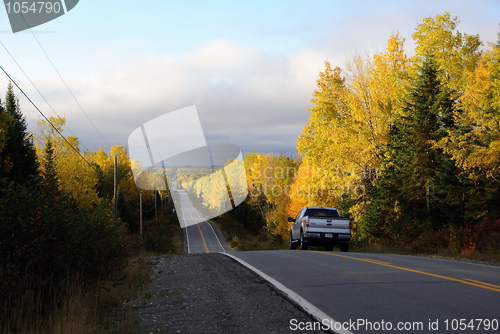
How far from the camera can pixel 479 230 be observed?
20125mm

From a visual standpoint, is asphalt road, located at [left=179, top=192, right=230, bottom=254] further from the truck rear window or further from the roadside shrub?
the roadside shrub

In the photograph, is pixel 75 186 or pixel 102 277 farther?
pixel 75 186

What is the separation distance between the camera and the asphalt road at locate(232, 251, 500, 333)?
16.7 feet

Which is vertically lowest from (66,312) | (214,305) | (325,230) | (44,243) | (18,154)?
(66,312)

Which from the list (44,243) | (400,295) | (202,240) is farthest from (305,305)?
(202,240)

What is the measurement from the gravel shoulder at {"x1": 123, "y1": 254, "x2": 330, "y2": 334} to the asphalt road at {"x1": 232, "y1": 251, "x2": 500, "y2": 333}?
0.59 meters

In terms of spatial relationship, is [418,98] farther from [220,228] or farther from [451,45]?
[220,228]

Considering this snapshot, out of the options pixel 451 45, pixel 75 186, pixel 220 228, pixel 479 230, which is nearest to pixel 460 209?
pixel 479 230

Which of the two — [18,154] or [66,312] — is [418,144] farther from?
[18,154]

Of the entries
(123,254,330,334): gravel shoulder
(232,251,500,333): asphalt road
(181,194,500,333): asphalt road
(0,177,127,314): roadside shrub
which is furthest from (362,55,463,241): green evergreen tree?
(0,177,127,314): roadside shrub

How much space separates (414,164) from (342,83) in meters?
10.9

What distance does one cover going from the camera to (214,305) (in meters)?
6.72

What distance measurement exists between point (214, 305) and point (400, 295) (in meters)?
3.07

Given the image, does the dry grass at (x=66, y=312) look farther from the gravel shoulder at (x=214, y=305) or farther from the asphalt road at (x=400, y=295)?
the asphalt road at (x=400, y=295)
